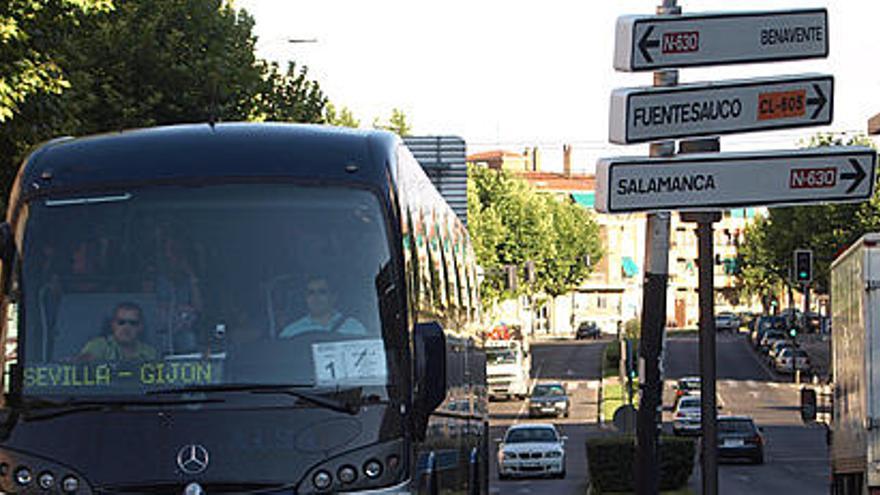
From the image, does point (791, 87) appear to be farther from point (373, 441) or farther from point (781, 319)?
point (781, 319)

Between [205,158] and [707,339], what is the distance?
10.9 ft

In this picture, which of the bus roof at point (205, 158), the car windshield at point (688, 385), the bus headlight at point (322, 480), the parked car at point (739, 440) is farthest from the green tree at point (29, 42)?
the car windshield at point (688, 385)

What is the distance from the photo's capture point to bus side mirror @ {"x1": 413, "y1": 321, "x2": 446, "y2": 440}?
1017 centimetres

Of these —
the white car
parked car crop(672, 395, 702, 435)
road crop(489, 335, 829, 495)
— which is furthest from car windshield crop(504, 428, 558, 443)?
parked car crop(672, 395, 702, 435)

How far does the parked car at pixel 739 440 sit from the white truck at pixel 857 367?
94.5 ft

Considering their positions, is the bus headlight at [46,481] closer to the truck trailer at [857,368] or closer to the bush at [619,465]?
the truck trailer at [857,368]

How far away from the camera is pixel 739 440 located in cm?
4878

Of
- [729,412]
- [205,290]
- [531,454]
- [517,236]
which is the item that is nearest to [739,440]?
[531,454]

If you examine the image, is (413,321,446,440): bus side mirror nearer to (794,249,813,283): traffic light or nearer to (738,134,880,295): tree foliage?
(794,249,813,283): traffic light

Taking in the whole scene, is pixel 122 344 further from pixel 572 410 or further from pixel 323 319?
pixel 572 410

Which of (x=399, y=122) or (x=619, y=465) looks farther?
(x=399, y=122)

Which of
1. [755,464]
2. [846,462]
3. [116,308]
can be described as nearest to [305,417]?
[116,308]

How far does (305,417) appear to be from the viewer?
10.1 metres

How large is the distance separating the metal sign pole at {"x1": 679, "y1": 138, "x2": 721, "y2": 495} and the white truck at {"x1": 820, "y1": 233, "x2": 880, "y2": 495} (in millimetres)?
3932
